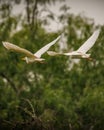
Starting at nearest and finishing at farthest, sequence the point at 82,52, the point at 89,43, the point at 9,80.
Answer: the point at 82,52 < the point at 89,43 < the point at 9,80

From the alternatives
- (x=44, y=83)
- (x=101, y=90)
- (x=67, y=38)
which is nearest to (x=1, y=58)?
(x=44, y=83)

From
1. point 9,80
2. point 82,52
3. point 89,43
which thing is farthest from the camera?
point 9,80

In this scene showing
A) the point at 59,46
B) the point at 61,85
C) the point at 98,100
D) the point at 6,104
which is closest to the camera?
the point at 98,100

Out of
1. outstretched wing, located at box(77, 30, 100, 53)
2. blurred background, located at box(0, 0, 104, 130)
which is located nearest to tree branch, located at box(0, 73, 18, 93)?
blurred background, located at box(0, 0, 104, 130)

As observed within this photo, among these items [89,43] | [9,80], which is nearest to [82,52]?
[89,43]

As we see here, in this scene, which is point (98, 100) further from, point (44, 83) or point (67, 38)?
point (67, 38)

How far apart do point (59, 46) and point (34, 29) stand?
67 cm

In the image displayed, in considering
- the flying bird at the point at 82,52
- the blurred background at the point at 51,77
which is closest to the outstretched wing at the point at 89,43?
the flying bird at the point at 82,52

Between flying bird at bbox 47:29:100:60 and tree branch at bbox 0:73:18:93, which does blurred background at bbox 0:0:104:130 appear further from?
flying bird at bbox 47:29:100:60

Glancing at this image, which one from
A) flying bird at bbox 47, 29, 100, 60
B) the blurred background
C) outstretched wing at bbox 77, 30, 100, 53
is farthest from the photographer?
the blurred background

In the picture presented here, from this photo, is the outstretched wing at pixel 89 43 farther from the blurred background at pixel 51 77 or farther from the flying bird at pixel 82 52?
the blurred background at pixel 51 77

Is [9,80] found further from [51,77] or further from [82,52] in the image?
[82,52]

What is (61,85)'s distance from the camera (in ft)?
19.6

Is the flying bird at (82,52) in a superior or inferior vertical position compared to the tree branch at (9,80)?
superior
